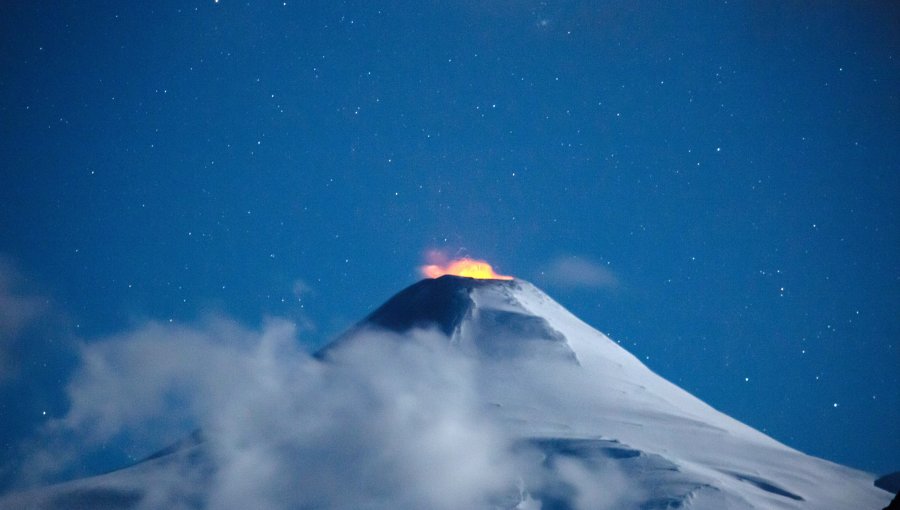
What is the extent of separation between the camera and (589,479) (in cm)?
1468

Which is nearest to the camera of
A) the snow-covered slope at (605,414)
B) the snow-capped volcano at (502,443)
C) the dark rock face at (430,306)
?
the snow-capped volcano at (502,443)

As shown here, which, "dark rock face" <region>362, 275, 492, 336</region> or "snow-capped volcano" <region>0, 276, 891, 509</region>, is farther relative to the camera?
"dark rock face" <region>362, 275, 492, 336</region>

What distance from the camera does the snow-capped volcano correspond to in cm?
1457

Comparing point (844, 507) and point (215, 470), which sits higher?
point (215, 470)

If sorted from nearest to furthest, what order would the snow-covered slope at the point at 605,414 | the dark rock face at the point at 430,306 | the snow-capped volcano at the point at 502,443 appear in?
the snow-capped volcano at the point at 502,443, the snow-covered slope at the point at 605,414, the dark rock face at the point at 430,306

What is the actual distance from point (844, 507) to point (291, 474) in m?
11.8

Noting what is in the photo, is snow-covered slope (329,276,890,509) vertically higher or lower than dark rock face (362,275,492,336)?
lower

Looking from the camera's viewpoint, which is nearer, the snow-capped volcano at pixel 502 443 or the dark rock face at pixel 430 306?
the snow-capped volcano at pixel 502 443

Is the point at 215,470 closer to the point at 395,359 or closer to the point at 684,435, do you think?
the point at 395,359

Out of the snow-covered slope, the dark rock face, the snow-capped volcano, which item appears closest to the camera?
the snow-capped volcano

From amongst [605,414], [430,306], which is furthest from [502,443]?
[430,306]

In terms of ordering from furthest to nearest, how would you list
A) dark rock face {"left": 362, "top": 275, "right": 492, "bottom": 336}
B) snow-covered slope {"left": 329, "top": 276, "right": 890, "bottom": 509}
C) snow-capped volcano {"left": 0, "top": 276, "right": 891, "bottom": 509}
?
dark rock face {"left": 362, "top": 275, "right": 492, "bottom": 336}, snow-covered slope {"left": 329, "top": 276, "right": 890, "bottom": 509}, snow-capped volcano {"left": 0, "top": 276, "right": 891, "bottom": 509}

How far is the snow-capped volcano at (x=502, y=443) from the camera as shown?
574 inches

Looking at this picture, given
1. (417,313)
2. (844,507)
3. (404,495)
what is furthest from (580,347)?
(404,495)
